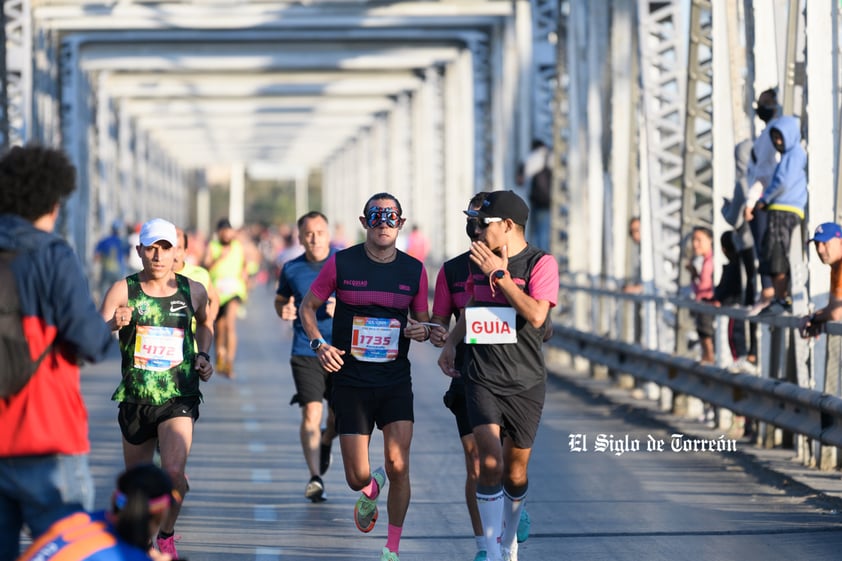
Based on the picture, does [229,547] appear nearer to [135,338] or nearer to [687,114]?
[135,338]

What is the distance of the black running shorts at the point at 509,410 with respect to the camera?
26.5 ft

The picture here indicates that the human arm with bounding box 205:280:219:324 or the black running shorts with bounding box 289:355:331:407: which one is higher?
the human arm with bounding box 205:280:219:324

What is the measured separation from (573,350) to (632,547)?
1217 cm

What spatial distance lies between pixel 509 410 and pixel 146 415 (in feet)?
5.83

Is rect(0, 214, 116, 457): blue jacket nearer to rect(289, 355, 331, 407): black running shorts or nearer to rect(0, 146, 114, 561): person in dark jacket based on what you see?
rect(0, 146, 114, 561): person in dark jacket

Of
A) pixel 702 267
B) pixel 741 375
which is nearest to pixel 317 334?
pixel 741 375

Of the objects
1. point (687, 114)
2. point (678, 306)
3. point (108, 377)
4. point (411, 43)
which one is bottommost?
point (108, 377)

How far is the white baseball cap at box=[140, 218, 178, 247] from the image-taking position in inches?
→ 331

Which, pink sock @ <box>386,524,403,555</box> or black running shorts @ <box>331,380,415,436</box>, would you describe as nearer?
pink sock @ <box>386,524,403,555</box>

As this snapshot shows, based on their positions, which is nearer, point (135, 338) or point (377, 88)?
point (135, 338)

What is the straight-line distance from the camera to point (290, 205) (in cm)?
16412

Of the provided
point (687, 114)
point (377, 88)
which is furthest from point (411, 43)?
point (687, 114)

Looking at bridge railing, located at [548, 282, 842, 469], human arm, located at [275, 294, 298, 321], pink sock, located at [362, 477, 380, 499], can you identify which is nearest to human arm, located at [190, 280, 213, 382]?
pink sock, located at [362, 477, 380, 499]

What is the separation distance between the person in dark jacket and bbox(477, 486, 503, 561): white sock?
2.74 m
